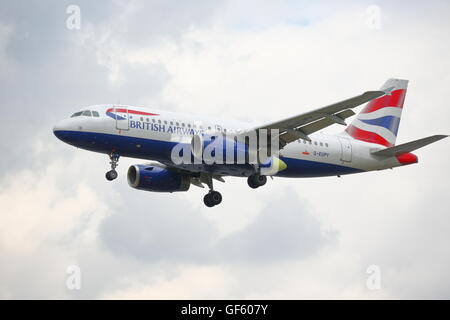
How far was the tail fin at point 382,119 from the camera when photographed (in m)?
56.4

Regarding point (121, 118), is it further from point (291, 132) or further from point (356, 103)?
point (356, 103)

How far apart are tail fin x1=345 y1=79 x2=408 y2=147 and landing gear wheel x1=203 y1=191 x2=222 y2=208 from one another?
9.18 meters

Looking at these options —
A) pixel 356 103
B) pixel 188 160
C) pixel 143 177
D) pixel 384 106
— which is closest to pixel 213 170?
pixel 188 160

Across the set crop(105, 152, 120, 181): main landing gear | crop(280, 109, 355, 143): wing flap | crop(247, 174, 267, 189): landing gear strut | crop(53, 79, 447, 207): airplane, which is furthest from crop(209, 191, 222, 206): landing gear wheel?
crop(105, 152, 120, 181): main landing gear

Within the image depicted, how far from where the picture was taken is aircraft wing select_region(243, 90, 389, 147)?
146ft

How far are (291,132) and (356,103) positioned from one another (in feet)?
18.2

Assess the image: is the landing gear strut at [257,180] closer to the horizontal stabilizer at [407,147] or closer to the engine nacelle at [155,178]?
the engine nacelle at [155,178]

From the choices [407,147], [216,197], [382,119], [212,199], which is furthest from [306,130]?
[382,119]

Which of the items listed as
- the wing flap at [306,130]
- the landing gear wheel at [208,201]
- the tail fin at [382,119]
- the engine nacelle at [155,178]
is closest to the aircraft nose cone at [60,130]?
the engine nacelle at [155,178]

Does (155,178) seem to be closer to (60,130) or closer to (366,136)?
(60,130)

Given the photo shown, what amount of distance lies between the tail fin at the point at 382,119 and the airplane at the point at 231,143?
74 millimetres

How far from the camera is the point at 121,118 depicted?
48.3m

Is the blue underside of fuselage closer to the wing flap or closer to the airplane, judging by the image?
the airplane

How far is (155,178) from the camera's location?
54250mm
